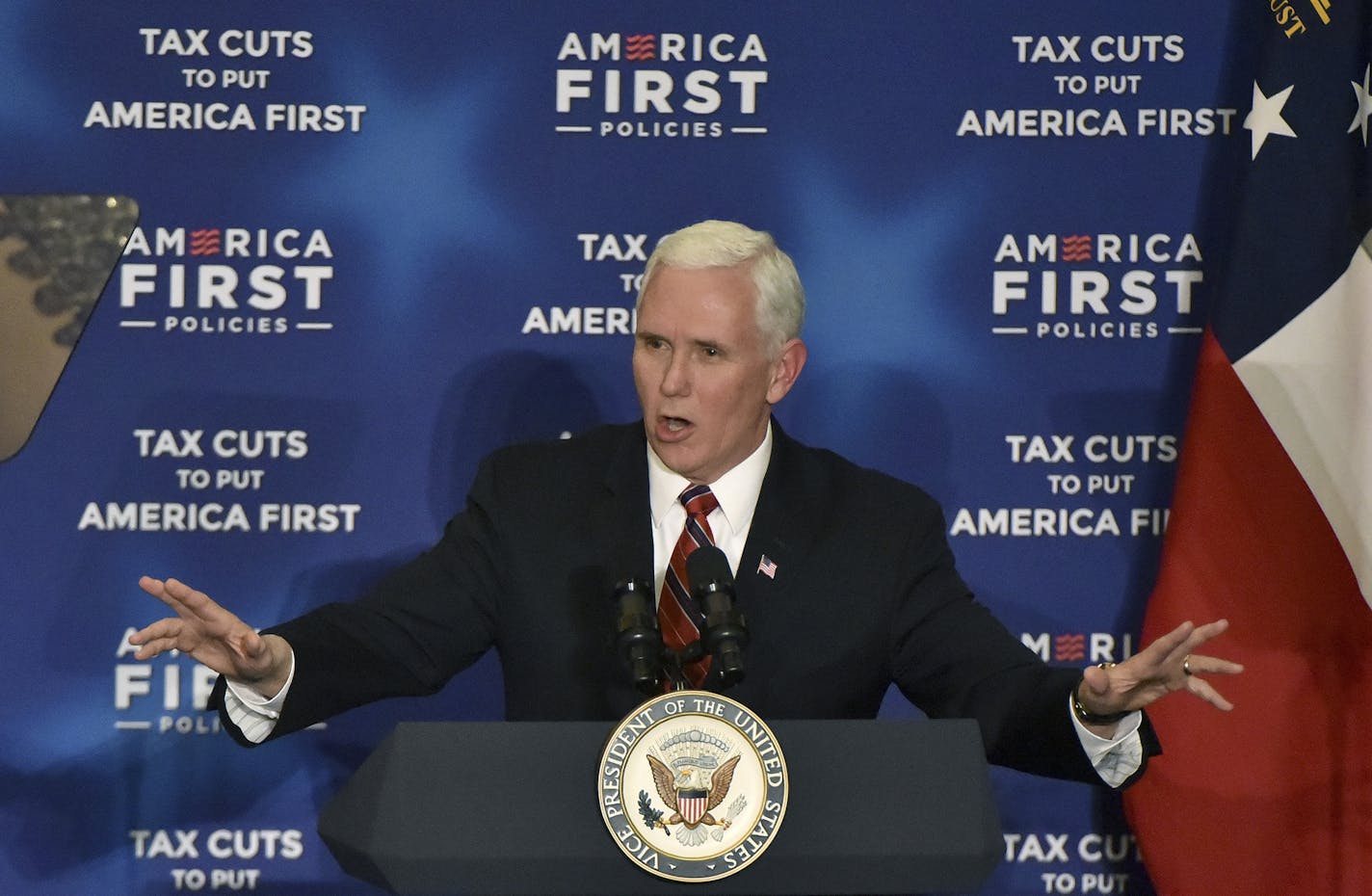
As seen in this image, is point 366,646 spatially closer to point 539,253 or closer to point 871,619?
point 871,619

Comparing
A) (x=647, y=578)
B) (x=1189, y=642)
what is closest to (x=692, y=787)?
(x=1189, y=642)

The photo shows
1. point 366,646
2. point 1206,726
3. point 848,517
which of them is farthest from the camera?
point 1206,726

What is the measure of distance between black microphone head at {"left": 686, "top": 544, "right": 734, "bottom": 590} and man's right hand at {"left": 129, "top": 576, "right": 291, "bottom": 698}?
1.93ft

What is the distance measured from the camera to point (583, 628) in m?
2.41

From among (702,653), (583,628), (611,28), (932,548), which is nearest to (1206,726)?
(932,548)

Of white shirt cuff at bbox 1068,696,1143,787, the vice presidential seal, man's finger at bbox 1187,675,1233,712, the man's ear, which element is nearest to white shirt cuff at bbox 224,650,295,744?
the vice presidential seal

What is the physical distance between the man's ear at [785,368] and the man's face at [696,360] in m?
0.08

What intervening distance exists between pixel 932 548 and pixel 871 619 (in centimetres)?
18

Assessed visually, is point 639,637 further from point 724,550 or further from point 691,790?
point 724,550

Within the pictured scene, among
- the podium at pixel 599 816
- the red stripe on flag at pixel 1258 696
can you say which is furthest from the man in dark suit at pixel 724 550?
the red stripe on flag at pixel 1258 696

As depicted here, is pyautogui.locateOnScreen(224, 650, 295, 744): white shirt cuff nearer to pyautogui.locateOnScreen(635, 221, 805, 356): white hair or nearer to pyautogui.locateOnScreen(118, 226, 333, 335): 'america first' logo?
pyautogui.locateOnScreen(635, 221, 805, 356): white hair

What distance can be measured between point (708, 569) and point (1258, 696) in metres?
1.54

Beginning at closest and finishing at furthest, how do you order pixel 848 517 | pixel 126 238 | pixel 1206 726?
pixel 848 517 < pixel 1206 726 < pixel 126 238

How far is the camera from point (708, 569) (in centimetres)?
179
